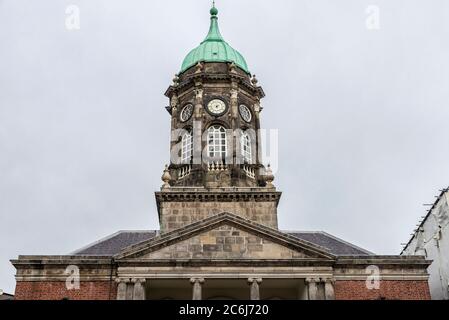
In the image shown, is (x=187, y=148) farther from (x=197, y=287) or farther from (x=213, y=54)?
(x=197, y=287)

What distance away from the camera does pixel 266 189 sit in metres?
32.2

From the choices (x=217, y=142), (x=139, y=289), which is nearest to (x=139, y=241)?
(x=139, y=289)

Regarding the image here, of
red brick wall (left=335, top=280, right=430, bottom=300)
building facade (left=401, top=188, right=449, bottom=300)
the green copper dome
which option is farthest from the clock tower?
building facade (left=401, top=188, right=449, bottom=300)

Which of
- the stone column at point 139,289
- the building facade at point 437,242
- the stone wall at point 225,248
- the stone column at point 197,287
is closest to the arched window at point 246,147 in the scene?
the stone wall at point 225,248

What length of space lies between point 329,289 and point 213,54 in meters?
17.6

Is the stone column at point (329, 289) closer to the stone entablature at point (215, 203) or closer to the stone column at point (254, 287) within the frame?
Result: the stone column at point (254, 287)

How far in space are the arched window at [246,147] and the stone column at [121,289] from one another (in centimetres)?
1090

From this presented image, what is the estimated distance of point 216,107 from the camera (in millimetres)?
35844

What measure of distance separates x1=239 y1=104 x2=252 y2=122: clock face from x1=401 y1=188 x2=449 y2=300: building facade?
40.1ft

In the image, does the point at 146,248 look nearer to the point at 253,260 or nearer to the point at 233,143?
the point at 253,260

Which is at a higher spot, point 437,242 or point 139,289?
point 437,242

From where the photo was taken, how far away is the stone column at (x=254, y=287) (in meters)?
27.2

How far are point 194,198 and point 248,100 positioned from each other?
8513 millimetres
